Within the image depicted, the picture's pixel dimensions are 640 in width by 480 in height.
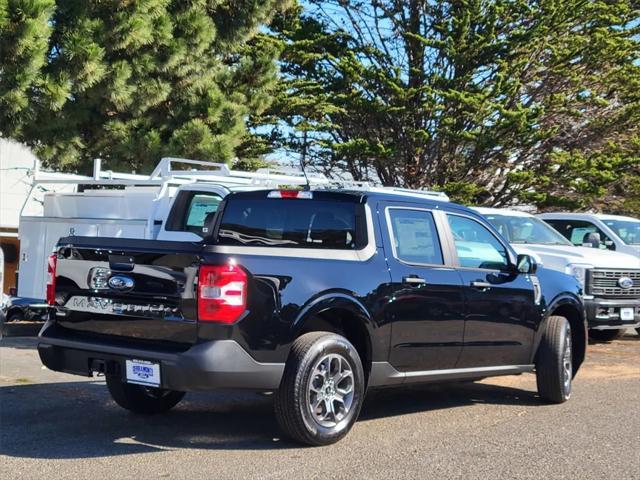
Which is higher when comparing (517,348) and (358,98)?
(358,98)

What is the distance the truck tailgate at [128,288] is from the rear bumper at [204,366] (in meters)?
0.14

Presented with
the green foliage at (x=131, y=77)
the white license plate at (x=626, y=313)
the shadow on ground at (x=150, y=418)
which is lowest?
the shadow on ground at (x=150, y=418)

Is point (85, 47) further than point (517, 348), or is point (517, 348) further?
point (85, 47)

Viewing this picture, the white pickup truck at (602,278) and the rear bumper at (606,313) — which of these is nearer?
the rear bumper at (606,313)

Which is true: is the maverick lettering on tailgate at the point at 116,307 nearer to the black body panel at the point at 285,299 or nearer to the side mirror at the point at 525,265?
the black body panel at the point at 285,299

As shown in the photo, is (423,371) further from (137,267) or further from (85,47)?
A: (85,47)

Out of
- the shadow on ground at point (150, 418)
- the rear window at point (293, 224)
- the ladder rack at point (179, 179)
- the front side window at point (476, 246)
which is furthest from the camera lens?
the ladder rack at point (179, 179)

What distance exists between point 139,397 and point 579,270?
732cm

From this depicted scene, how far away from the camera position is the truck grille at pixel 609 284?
1227 cm

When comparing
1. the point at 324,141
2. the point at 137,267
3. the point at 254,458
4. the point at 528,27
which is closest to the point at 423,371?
the point at 254,458

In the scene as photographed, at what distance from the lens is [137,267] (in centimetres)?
593

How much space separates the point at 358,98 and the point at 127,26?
860 centimetres

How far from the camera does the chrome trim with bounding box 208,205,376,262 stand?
226 inches

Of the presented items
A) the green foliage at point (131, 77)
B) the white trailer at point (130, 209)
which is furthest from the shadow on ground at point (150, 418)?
the green foliage at point (131, 77)
